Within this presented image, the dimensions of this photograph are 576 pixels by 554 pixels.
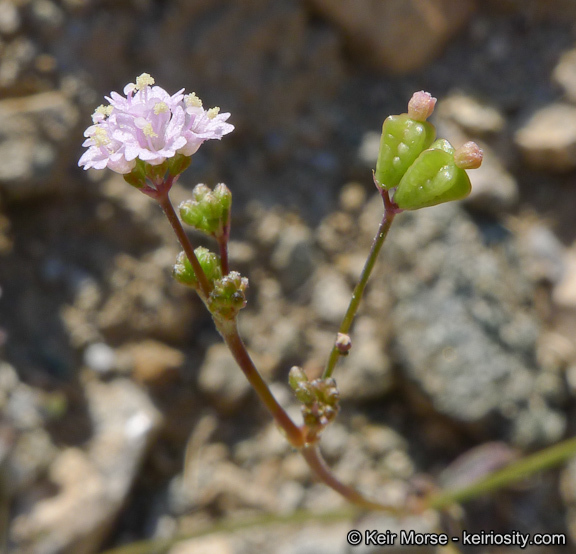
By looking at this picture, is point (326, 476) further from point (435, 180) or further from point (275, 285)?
point (275, 285)

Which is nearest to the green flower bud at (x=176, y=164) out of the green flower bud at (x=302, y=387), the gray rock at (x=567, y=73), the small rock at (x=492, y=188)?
the green flower bud at (x=302, y=387)

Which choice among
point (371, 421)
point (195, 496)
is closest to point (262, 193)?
point (371, 421)

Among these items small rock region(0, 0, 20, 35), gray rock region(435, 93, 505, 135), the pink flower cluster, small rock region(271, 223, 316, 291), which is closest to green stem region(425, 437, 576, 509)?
small rock region(271, 223, 316, 291)

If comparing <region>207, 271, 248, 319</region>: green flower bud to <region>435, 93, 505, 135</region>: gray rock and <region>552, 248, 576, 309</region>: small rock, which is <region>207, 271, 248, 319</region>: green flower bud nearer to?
<region>552, 248, 576, 309</region>: small rock

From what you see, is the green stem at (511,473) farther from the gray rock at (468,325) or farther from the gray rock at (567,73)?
the gray rock at (567,73)

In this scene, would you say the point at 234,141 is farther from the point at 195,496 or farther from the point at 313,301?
the point at 195,496

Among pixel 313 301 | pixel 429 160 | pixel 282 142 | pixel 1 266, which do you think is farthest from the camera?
pixel 282 142
